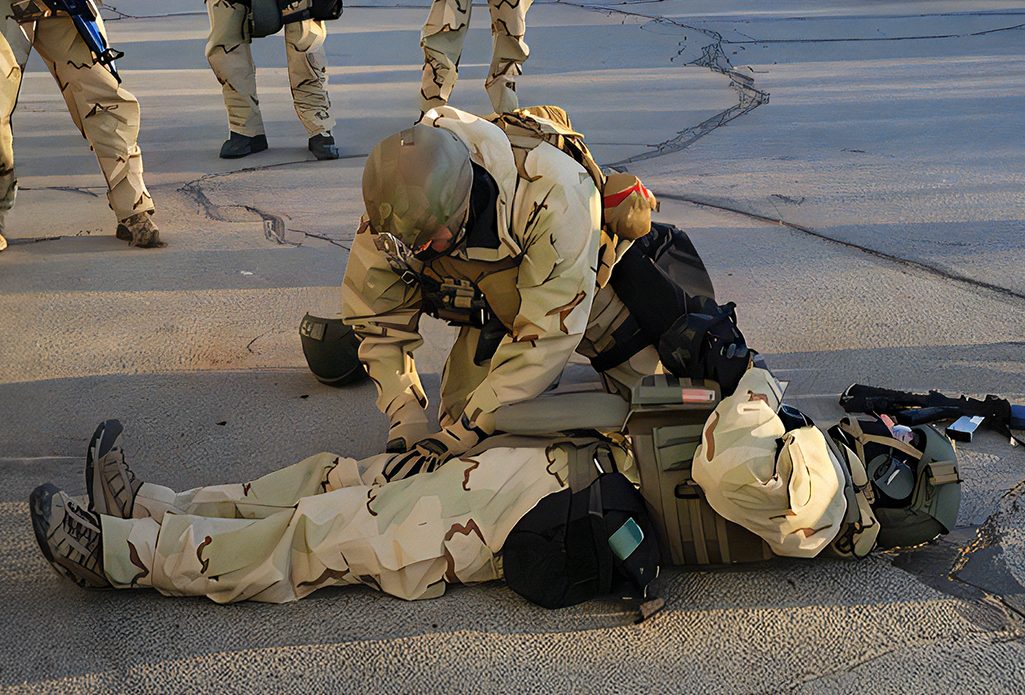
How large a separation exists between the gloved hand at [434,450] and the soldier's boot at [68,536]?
56cm

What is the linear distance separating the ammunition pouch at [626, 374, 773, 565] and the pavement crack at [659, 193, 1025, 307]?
189 cm

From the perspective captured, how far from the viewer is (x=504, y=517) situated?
A: 201cm

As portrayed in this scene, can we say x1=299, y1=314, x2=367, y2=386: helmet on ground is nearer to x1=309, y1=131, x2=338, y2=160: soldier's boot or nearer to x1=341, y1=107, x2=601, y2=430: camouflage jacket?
x1=341, y1=107, x2=601, y2=430: camouflage jacket

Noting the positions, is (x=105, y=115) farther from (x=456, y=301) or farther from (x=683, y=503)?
(x=683, y=503)

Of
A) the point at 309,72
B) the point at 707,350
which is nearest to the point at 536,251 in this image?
the point at 707,350

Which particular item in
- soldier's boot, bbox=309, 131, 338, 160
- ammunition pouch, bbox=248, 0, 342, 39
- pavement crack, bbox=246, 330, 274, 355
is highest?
ammunition pouch, bbox=248, 0, 342, 39

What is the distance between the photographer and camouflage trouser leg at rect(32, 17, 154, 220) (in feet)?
11.8

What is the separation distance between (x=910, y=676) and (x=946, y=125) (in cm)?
432

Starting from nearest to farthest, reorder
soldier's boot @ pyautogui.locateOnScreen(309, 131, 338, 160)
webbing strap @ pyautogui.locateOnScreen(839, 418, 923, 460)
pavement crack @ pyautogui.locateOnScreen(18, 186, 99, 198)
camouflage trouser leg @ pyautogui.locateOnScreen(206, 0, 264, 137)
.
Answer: webbing strap @ pyautogui.locateOnScreen(839, 418, 923, 460) → pavement crack @ pyautogui.locateOnScreen(18, 186, 99, 198) → camouflage trouser leg @ pyautogui.locateOnScreen(206, 0, 264, 137) → soldier's boot @ pyautogui.locateOnScreen(309, 131, 338, 160)

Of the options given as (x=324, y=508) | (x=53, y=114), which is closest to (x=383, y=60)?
(x=53, y=114)

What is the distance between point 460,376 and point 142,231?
1.99m

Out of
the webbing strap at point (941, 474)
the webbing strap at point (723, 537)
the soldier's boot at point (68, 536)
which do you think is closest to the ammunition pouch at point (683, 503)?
the webbing strap at point (723, 537)

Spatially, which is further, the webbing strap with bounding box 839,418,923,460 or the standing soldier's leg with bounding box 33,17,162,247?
the standing soldier's leg with bounding box 33,17,162,247

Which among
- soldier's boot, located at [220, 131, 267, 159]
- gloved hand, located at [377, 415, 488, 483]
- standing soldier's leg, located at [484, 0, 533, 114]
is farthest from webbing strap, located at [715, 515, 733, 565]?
soldier's boot, located at [220, 131, 267, 159]
